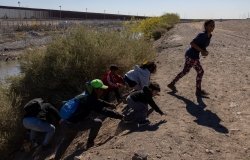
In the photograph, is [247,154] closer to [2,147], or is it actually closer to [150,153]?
[150,153]

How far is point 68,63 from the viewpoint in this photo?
541 inches

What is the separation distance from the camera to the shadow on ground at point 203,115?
8.70 meters

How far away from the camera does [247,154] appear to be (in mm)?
7473

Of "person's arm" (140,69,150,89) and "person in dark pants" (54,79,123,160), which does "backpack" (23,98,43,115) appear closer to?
"person in dark pants" (54,79,123,160)

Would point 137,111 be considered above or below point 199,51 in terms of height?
below

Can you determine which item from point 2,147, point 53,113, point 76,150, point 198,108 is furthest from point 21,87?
point 198,108

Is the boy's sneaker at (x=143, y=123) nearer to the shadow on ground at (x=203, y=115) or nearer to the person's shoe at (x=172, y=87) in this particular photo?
the shadow on ground at (x=203, y=115)

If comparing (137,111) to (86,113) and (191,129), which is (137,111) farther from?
(191,129)

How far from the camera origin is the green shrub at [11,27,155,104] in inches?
539

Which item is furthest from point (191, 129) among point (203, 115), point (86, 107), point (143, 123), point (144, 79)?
point (86, 107)

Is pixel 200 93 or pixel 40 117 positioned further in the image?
pixel 200 93

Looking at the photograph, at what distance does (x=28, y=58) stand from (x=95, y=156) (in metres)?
7.80

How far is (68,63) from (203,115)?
5.62 m

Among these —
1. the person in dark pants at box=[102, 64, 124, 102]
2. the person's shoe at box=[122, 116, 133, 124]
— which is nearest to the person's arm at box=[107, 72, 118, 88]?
the person in dark pants at box=[102, 64, 124, 102]
